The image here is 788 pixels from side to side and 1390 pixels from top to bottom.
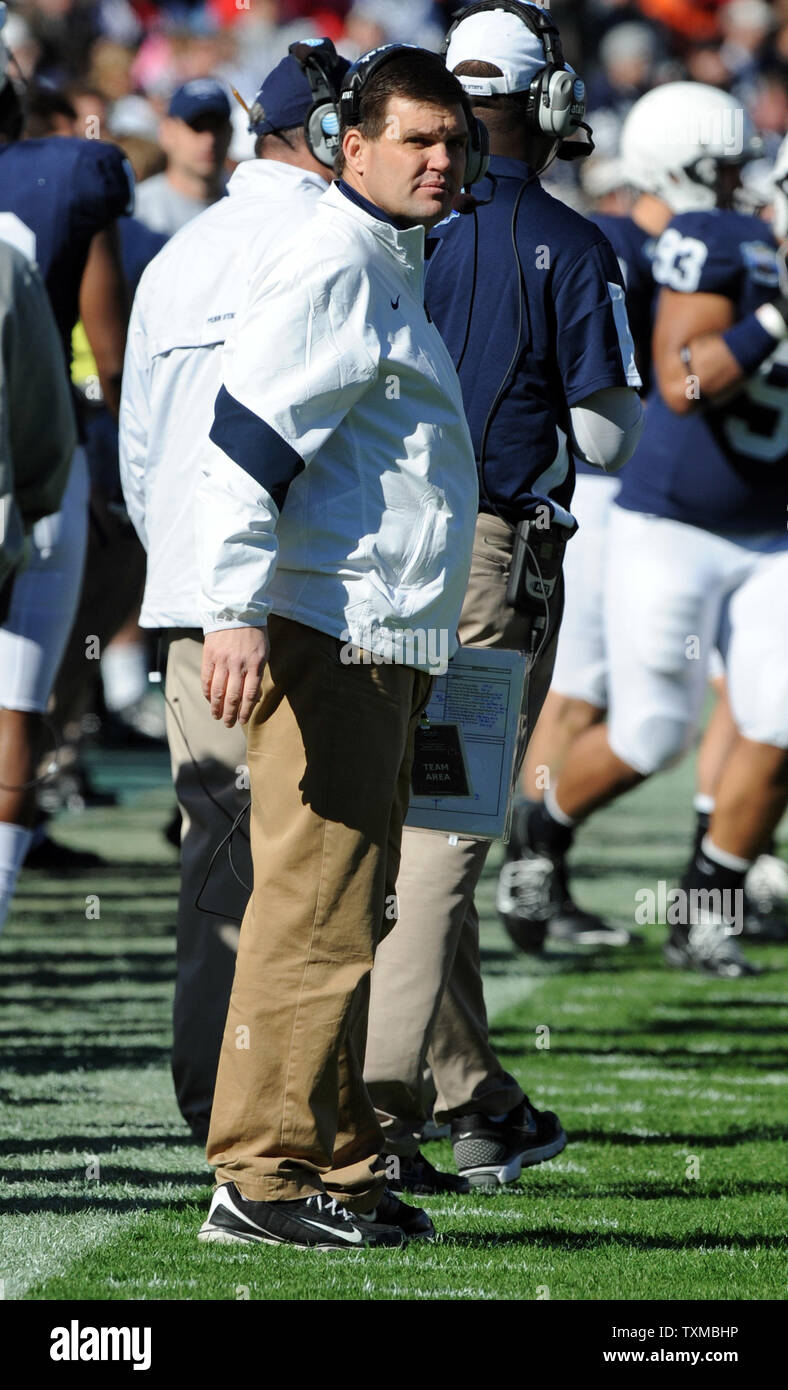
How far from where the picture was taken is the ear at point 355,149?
10.4ft

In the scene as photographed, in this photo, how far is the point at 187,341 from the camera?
Result: 12.8ft

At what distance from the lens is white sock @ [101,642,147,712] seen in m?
11.4

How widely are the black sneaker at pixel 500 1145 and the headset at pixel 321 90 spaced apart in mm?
1789

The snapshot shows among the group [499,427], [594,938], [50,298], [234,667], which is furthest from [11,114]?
[594,938]

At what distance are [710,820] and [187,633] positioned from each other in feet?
9.08

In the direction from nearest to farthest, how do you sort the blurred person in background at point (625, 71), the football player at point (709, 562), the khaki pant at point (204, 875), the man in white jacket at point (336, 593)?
the man in white jacket at point (336, 593), the khaki pant at point (204, 875), the football player at point (709, 562), the blurred person in background at point (625, 71)

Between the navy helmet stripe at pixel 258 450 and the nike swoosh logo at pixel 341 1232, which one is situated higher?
the navy helmet stripe at pixel 258 450

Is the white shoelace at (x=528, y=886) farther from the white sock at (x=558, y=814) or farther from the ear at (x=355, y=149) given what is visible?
the ear at (x=355, y=149)

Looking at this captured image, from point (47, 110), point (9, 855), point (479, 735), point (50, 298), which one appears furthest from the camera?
point (47, 110)

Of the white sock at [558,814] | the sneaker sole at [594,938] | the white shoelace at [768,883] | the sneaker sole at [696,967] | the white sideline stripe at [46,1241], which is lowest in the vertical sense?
the white shoelace at [768,883]

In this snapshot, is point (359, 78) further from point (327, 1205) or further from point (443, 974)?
point (327, 1205)

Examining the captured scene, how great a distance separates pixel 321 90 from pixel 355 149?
29.0 inches

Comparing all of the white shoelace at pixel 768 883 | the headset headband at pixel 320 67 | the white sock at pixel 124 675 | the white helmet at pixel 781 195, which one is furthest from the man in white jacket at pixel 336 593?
the white sock at pixel 124 675
